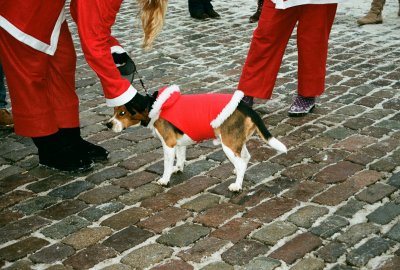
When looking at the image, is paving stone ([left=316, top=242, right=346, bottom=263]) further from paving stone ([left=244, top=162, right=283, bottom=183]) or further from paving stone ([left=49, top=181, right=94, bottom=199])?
paving stone ([left=49, top=181, right=94, bottom=199])

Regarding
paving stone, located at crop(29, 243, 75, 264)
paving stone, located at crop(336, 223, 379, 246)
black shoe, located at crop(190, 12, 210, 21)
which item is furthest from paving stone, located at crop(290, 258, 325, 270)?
black shoe, located at crop(190, 12, 210, 21)

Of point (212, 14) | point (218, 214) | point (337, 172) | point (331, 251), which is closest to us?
point (331, 251)

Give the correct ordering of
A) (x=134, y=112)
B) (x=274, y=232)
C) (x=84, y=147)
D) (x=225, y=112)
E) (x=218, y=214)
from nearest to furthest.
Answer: (x=274, y=232) → (x=218, y=214) → (x=225, y=112) → (x=134, y=112) → (x=84, y=147)

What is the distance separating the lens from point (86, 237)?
11.5ft

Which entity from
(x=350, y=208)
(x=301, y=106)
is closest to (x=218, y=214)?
(x=350, y=208)

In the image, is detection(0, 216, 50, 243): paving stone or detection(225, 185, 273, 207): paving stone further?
detection(225, 185, 273, 207): paving stone

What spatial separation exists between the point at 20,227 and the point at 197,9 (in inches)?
226

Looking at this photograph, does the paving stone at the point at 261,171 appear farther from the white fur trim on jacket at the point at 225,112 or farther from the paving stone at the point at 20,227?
the paving stone at the point at 20,227

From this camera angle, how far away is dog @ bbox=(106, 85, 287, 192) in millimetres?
3857

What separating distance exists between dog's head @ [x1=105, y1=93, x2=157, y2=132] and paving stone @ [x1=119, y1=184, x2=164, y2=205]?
0.41 m

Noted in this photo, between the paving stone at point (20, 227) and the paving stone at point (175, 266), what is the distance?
2.88 ft

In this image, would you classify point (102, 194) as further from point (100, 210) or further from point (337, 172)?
point (337, 172)

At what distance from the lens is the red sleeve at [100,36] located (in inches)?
140

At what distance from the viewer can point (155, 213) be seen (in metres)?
3.76
